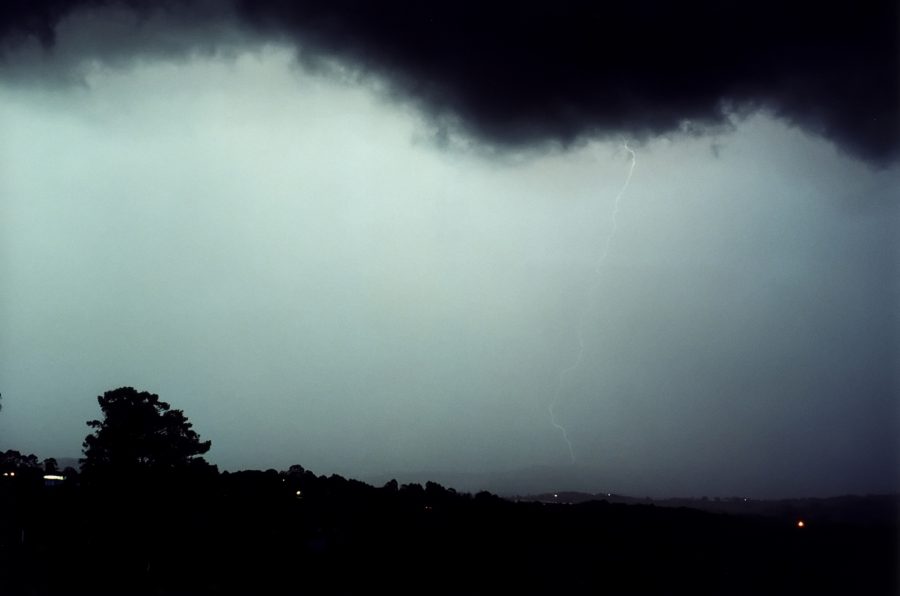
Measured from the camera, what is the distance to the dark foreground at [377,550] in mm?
28094

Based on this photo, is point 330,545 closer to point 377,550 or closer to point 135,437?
point 377,550

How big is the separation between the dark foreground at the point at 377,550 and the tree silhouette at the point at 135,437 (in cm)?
180

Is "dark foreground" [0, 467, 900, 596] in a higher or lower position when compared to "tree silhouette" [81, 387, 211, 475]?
lower

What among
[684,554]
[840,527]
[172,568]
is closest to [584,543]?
A: [684,554]

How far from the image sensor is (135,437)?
43.7m

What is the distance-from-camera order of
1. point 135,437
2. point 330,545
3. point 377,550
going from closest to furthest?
point 377,550
point 330,545
point 135,437

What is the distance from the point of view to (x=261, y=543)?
1337 inches

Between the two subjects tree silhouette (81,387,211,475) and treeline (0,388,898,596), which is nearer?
treeline (0,388,898,596)

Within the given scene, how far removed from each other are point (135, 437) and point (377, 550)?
18.7 m

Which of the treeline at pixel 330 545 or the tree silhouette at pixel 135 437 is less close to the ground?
the tree silhouette at pixel 135 437

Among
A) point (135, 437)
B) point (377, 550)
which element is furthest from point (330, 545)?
point (135, 437)

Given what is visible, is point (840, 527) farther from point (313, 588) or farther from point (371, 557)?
point (313, 588)

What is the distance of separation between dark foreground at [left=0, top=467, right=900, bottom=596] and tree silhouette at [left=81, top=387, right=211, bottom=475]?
5.90 feet

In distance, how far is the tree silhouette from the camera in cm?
4283
